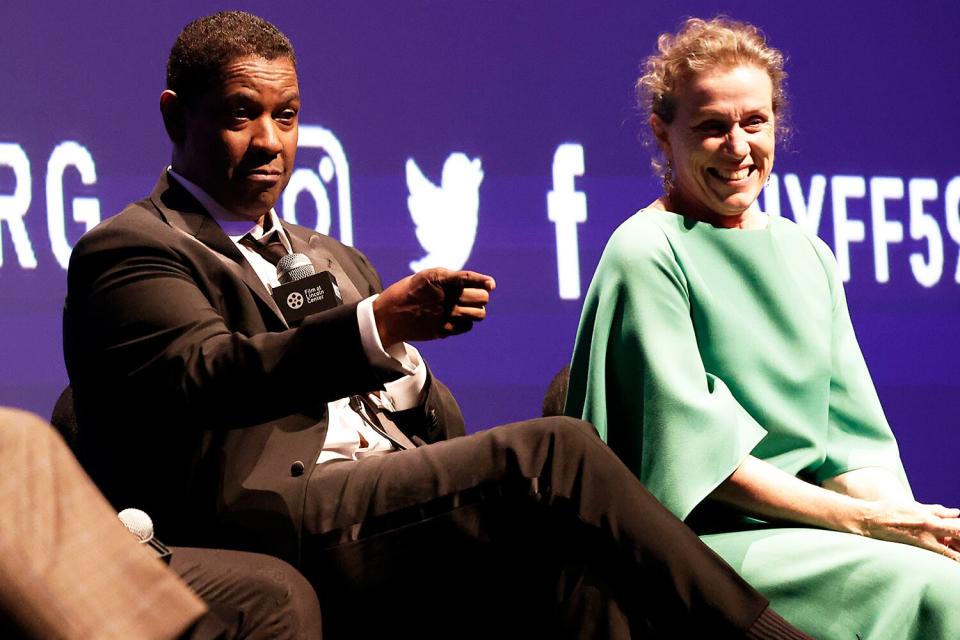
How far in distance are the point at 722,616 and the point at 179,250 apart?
1055 millimetres

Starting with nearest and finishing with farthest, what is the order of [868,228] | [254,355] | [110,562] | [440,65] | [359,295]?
[110,562] < [254,355] < [359,295] < [440,65] < [868,228]

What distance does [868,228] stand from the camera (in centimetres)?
405

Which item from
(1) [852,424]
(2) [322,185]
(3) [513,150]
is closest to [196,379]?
(1) [852,424]

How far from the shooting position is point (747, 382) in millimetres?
2582

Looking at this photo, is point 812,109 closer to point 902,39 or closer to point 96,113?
point 902,39

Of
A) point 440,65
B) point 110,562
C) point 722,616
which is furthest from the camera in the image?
point 440,65

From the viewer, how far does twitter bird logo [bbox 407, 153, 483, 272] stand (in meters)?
3.64

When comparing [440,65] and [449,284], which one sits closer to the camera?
[449,284]

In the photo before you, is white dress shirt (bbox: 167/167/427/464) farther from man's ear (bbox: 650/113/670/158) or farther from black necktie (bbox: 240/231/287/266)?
man's ear (bbox: 650/113/670/158)

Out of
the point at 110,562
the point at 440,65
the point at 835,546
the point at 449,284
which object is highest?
the point at 440,65

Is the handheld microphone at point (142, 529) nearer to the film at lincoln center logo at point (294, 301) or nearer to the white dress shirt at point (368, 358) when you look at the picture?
the white dress shirt at point (368, 358)

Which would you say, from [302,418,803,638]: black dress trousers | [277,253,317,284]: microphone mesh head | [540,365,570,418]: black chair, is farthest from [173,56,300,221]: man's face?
[540,365,570,418]: black chair

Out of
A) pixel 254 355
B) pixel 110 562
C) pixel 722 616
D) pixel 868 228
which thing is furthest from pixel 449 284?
pixel 868 228

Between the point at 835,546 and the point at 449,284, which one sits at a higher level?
the point at 449,284
